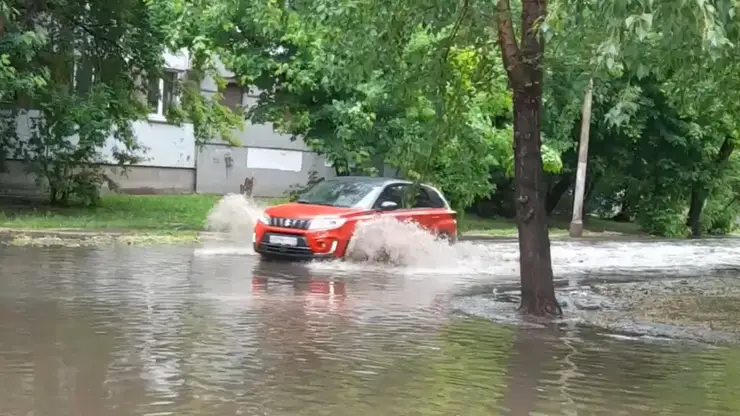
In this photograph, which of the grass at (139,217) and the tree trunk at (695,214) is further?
the tree trunk at (695,214)

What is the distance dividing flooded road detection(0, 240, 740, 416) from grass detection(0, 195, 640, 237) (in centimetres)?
710

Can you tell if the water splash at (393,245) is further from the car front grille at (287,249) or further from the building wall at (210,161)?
the building wall at (210,161)

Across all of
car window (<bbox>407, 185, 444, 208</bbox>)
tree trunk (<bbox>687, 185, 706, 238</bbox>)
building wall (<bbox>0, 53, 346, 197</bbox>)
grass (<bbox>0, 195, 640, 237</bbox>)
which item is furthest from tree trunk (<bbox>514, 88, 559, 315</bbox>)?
tree trunk (<bbox>687, 185, 706, 238</bbox>)

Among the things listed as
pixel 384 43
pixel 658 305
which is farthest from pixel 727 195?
pixel 384 43

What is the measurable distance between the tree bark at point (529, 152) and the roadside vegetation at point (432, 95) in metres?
0.02

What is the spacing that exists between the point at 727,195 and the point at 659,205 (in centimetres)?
453

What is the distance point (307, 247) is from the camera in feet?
55.0

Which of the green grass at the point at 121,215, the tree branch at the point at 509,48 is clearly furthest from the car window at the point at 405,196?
the green grass at the point at 121,215

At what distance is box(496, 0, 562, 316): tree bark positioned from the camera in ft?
36.4

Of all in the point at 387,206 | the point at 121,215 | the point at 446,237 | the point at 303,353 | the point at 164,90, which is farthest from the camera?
the point at 164,90

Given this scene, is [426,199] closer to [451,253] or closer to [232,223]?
[451,253]

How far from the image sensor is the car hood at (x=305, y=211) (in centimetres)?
1694

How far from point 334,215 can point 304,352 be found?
27.2 feet

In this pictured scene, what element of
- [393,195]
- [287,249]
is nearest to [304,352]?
[287,249]
